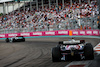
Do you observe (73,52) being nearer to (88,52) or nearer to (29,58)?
(88,52)

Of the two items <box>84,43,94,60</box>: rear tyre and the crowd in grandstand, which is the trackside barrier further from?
<box>84,43,94,60</box>: rear tyre

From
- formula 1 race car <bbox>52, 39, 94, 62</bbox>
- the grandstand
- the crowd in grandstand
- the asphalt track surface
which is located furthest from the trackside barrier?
formula 1 race car <bbox>52, 39, 94, 62</bbox>

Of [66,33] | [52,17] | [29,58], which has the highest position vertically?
[52,17]

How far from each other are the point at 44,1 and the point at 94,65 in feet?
111

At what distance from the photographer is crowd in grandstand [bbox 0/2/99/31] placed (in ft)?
96.5

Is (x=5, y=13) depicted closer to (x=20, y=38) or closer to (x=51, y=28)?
(x=51, y=28)

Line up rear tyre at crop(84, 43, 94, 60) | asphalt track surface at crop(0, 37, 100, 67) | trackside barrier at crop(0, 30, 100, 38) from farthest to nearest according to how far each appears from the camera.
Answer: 1. trackside barrier at crop(0, 30, 100, 38)
2. rear tyre at crop(84, 43, 94, 60)
3. asphalt track surface at crop(0, 37, 100, 67)

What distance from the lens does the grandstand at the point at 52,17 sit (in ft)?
92.4

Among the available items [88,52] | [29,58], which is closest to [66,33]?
[29,58]

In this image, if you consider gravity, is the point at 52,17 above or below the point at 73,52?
above

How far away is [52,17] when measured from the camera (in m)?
33.1

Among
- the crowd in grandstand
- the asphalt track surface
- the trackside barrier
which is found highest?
the crowd in grandstand

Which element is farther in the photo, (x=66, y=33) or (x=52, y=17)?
(x=52, y=17)

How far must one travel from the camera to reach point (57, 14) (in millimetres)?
33094
